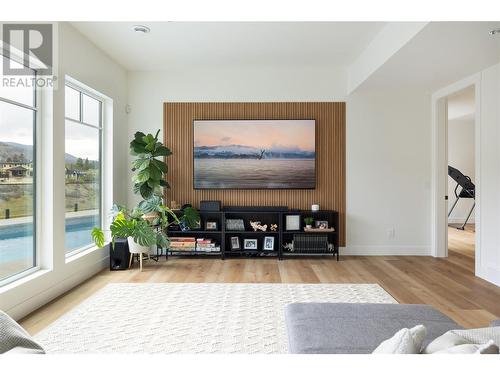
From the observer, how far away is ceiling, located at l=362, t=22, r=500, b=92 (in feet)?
10.1

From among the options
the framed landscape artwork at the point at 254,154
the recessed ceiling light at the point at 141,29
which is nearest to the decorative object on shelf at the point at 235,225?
the framed landscape artwork at the point at 254,154

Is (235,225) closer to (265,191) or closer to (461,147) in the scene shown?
(265,191)

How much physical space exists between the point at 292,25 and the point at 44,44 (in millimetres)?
2399

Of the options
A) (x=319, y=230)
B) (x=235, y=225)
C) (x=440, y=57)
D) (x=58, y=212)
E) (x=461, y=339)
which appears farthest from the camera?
(x=235, y=225)

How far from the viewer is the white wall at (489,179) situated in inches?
156

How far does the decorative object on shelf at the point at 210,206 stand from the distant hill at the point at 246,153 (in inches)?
27.0

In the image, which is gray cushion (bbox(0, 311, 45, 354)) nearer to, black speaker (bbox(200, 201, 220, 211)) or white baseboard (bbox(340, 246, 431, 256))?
black speaker (bbox(200, 201, 220, 211))

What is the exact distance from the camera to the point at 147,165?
4.85 m

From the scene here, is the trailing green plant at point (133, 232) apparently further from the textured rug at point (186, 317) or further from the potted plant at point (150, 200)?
the textured rug at point (186, 317)

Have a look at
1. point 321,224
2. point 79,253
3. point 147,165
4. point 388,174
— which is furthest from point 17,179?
point 388,174

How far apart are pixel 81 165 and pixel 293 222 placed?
283 centimetres

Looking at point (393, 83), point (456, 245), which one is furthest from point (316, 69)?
point (456, 245)
